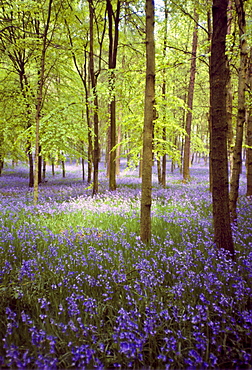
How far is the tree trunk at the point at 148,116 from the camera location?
420 cm

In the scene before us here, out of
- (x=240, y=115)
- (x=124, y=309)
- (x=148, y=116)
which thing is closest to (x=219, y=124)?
(x=148, y=116)

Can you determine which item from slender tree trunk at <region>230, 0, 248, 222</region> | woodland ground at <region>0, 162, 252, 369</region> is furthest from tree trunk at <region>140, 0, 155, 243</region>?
slender tree trunk at <region>230, 0, 248, 222</region>

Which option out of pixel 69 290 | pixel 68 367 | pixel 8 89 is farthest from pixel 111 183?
pixel 68 367

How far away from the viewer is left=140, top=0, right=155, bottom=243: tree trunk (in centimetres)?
420

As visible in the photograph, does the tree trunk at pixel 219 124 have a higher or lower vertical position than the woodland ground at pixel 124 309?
higher

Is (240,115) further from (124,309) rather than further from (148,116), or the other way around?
(124,309)

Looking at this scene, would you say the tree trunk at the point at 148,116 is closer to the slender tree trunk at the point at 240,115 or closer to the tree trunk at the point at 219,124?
the tree trunk at the point at 219,124

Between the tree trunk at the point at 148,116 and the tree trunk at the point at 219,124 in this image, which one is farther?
the tree trunk at the point at 148,116

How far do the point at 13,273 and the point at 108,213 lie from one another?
3451 mm

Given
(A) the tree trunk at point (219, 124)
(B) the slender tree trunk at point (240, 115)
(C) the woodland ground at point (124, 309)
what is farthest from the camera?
(B) the slender tree trunk at point (240, 115)

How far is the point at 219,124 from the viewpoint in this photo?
12.0ft

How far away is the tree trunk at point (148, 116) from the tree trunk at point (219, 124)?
1.08 m

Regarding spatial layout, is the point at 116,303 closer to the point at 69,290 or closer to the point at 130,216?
the point at 69,290

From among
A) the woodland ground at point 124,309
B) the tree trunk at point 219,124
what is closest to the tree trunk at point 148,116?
the woodland ground at point 124,309
